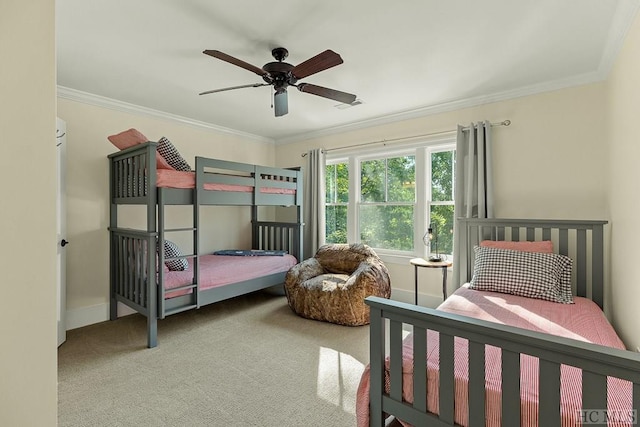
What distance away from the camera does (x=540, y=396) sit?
1.01 metres

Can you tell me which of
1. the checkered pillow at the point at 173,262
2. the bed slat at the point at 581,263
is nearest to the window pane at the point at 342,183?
the checkered pillow at the point at 173,262

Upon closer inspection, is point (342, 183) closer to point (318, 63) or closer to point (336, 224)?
point (336, 224)

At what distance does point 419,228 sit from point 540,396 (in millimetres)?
2962

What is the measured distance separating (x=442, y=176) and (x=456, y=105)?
82 centimetres

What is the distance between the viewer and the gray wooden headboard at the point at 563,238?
8.20 ft

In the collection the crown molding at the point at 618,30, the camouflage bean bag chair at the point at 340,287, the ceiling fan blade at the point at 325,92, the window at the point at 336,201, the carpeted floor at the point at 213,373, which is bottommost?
the carpeted floor at the point at 213,373

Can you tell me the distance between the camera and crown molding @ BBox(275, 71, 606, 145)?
279 cm

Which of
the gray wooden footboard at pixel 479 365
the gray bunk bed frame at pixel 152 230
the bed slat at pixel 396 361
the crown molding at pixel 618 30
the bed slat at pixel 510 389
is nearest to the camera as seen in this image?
the gray wooden footboard at pixel 479 365

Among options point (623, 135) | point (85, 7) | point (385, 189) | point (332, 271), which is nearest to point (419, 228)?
point (385, 189)

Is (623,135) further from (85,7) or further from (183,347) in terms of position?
(183,347)

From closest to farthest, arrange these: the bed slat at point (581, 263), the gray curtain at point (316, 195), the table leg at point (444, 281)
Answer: the bed slat at point (581, 263)
the table leg at point (444, 281)
the gray curtain at point (316, 195)

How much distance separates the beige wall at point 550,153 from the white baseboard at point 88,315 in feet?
14.1

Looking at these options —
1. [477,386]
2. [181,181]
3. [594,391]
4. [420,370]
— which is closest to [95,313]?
[181,181]

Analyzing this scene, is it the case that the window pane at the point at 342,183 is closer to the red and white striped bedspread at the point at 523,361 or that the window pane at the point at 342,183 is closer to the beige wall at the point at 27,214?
the red and white striped bedspread at the point at 523,361
